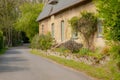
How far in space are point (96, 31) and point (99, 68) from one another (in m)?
7.04

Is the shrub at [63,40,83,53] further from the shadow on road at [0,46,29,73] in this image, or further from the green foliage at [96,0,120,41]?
the green foliage at [96,0,120,41]

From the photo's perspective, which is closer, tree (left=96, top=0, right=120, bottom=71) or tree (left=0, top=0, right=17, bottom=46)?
tree (left=96, top=0, right=120, bottom=71)

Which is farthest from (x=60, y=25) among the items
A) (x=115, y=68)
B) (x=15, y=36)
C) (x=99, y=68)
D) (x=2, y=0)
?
(x=15, y=36)

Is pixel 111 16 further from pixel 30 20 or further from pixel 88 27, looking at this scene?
pixel 30 20

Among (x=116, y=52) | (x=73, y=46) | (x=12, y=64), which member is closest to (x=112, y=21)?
(x=116, y=52)

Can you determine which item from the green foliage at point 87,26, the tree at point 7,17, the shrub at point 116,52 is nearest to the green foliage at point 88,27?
the green foliage at point 87,26

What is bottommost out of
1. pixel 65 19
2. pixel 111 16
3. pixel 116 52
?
pixel 116 52

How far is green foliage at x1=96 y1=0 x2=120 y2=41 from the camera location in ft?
35.8

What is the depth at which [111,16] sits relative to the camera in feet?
36.4

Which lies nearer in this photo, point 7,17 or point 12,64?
point 12,64

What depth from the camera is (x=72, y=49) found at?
2323 cm

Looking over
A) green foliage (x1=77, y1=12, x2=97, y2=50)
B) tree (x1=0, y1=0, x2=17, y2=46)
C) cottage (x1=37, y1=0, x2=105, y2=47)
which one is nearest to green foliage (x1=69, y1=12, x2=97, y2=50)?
green foliage (x1=77, y1=12, x2=97, y2=50)

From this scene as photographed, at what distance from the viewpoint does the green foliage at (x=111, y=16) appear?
1091 centimetres

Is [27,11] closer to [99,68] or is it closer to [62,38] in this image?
[62,38]
